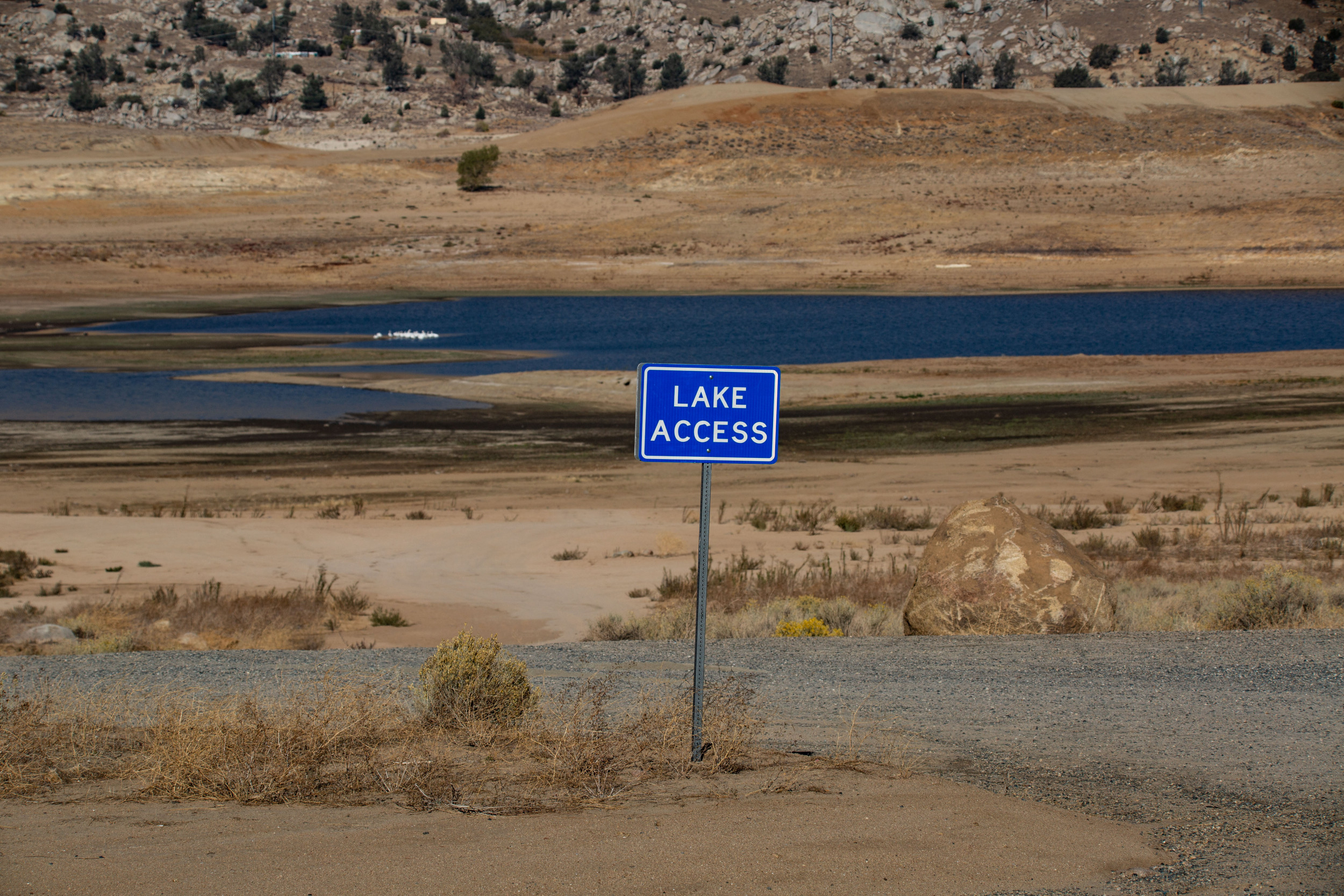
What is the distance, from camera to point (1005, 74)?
134125 millimetres

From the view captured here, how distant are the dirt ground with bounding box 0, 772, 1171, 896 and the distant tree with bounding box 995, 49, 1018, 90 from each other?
13587cm

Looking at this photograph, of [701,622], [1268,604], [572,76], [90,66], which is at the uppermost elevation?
[572,76]

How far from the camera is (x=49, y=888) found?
4.73 meters

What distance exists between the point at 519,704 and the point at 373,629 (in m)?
6.24

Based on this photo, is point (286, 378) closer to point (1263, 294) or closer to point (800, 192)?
point (1263, 294)

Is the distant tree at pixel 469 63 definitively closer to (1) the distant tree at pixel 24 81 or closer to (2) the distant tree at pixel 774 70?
(2) the distant tree at pixel 774 70

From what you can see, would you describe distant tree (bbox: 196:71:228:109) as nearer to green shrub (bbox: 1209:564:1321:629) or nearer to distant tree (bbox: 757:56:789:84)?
distant tree (bbox: 757:56:789:84)

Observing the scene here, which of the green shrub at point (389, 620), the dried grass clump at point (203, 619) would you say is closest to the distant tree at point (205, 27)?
the dried grass clump at point (203, 619)

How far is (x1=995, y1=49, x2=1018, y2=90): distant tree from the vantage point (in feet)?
438

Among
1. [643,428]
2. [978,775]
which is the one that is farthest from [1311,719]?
[643,428]

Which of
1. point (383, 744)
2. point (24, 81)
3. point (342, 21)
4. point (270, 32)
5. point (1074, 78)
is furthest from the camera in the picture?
point (342, 21)

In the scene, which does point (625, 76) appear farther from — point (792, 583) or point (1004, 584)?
point (1004, 584)

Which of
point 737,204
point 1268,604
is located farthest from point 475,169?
point 1268,604

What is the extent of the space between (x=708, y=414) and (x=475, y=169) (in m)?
79.4
